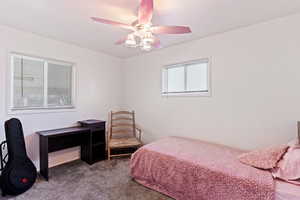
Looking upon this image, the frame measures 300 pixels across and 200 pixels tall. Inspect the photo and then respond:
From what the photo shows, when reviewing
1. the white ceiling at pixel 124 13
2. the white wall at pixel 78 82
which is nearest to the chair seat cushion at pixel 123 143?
the white wall at pixel 78 82

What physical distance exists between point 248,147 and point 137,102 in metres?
2.36

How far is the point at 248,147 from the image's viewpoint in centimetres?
225

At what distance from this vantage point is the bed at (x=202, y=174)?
140 centimetres

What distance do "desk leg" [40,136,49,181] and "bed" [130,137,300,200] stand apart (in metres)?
1.31

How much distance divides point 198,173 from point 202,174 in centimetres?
5

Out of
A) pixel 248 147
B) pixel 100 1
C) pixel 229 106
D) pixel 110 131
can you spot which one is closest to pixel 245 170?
pixel 248 147

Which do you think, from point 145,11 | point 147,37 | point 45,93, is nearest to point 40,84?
point 45,93

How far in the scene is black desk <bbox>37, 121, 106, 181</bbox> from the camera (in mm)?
2561

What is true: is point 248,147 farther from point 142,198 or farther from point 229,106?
point 142,198

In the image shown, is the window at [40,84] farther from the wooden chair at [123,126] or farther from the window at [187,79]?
the window at [187,79]

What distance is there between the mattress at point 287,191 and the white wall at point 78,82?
10.3 ft

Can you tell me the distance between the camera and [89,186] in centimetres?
217

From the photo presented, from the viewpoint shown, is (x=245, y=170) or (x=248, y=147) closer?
(x=245, y=170)

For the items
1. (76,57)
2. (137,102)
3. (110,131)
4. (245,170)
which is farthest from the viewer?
(137,102)
